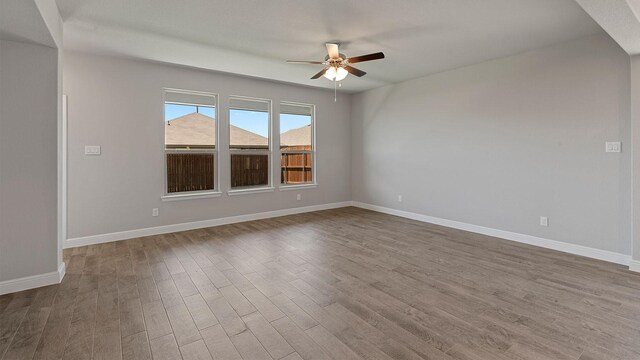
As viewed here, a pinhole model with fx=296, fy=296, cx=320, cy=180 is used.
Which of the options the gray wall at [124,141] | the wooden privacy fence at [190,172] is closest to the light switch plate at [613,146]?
the gray wall at [124,141]

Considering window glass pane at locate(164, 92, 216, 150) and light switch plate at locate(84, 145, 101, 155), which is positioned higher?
window glass pane at locate(164, 92, 216, 150)

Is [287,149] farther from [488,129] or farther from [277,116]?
[488,129]

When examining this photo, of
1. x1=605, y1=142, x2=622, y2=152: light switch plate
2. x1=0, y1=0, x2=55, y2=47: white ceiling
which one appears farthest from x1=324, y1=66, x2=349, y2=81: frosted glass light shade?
x1=605, y1=142, x2=622, y2=152: light switch plate

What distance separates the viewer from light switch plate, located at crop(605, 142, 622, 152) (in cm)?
347

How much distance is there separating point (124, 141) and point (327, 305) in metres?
3.97

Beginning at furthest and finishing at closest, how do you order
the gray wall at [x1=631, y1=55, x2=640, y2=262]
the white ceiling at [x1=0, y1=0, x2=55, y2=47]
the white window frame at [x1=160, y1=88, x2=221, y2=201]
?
the white window frame at [x1=160, y1=88, x2=221, y2=201]
the gray wall at [x1=631, y1=55, x2=640, y2=262]
the white ceiling at [x1=0, y1=0, x2=55, y2=47]

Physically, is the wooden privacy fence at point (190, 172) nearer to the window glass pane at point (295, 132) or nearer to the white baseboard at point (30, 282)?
the window glass pane at point (295, 132)

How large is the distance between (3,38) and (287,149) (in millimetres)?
4361

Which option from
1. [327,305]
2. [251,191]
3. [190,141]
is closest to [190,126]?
[190,141]

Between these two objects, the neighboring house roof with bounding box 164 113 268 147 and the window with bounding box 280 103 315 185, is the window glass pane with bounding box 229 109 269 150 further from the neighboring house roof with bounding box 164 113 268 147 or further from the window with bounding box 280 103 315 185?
the window with bounding box 280 103 315 185

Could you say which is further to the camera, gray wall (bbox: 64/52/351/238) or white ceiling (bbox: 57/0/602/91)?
gray wall (bbox: 64/52/351/238)

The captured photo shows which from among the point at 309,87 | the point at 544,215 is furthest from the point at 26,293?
the point at 544,215

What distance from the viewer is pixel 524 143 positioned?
4266mm

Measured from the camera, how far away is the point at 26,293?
2713mm
